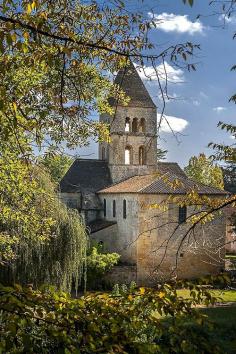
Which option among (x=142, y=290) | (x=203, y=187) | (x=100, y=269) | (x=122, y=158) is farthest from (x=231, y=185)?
(x=142, y=290)

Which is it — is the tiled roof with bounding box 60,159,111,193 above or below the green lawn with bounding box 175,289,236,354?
above

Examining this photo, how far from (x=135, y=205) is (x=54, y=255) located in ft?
32.2

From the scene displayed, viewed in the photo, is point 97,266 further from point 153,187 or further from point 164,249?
point 153,187

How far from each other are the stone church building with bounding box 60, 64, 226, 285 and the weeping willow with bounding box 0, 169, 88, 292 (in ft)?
11.4

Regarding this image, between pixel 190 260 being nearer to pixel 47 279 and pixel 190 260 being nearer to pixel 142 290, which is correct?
pixel 47 279

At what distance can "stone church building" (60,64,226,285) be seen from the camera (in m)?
27.3

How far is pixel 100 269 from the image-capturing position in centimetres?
2498

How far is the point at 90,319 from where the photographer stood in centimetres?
379

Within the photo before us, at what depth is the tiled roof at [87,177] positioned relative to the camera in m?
35.3

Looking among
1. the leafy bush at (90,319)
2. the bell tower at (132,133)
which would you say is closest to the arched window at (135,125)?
the bell tower at (132,133)

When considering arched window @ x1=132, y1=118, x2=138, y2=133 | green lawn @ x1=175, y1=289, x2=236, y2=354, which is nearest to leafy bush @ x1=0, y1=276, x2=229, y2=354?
green lawn @ x1=175, y1=289, x2=236, y2=354

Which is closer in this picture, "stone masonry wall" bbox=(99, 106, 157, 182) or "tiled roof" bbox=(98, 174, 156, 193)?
"tiled roof" bbox=(98, 174, 156, 193)

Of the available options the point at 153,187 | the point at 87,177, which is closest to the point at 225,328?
the point at 153,187

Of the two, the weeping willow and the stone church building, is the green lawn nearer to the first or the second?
the stone church building
